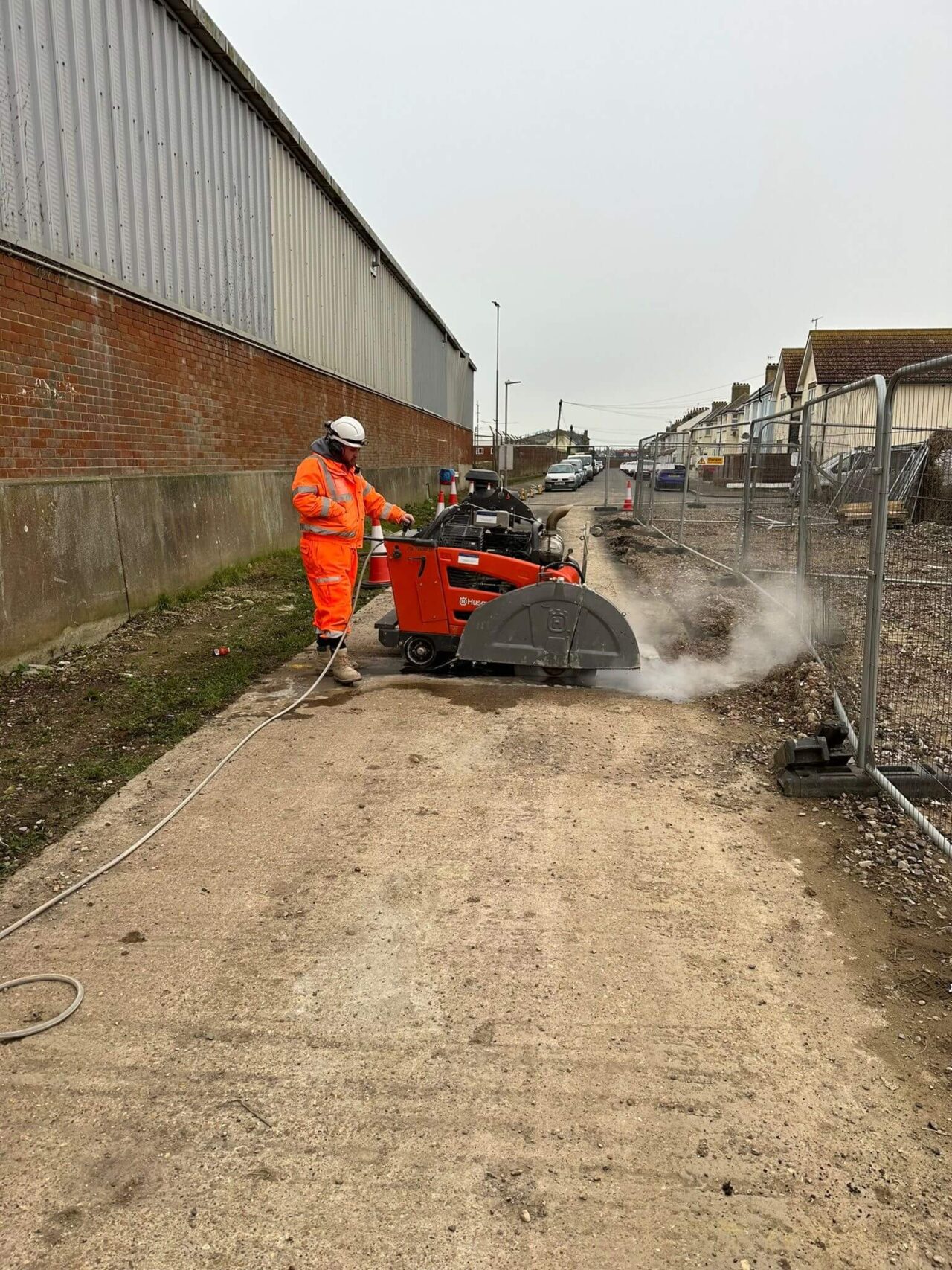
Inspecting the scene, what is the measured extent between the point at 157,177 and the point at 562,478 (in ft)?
102

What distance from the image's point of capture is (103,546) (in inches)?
300

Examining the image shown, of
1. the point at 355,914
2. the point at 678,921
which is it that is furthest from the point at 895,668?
the point at 355,914

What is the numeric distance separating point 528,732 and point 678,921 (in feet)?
6.93

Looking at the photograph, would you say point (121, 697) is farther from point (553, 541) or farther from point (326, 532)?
point (553, 541)

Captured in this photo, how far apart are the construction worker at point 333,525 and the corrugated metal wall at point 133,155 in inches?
114

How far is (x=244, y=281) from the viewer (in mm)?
11750

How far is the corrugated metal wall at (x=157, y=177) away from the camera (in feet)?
22.5

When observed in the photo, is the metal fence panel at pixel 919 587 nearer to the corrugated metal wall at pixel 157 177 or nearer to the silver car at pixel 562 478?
the corrugated metal wall at pixel 157 177

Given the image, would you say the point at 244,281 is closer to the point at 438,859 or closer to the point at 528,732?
the point at 528,732

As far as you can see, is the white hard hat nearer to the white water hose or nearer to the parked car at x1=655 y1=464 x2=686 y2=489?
the white water hose

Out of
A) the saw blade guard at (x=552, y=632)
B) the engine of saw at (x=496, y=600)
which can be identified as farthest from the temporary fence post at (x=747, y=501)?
the saw blade guard at (x=552, y=632)

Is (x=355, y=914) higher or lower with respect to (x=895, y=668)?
lower

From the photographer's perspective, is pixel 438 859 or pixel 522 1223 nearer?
pixel 522 1223

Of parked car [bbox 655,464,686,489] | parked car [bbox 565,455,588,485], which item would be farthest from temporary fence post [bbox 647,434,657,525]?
parked car [bbox 565,455,588,485]
